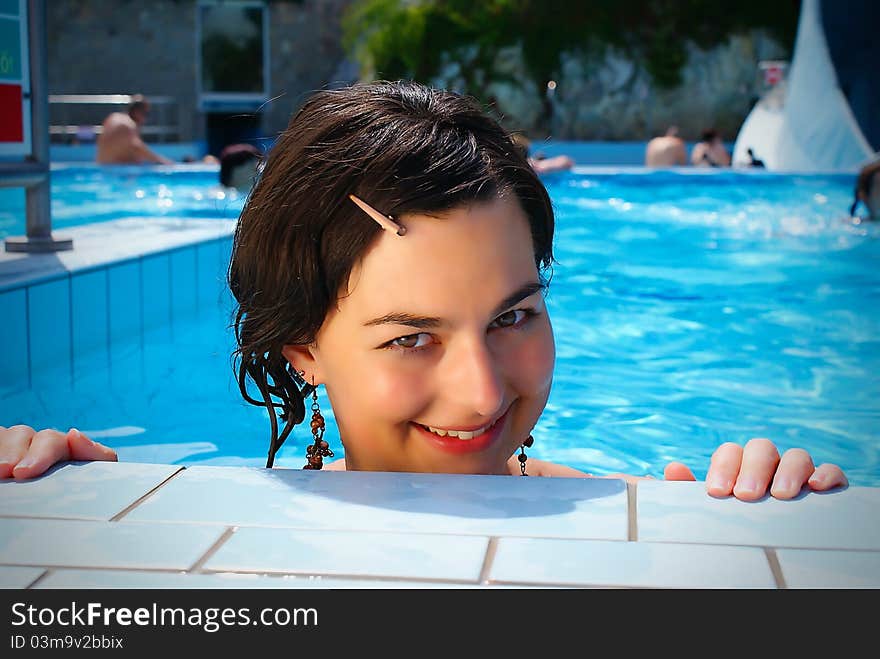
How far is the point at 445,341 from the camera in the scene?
1756mm

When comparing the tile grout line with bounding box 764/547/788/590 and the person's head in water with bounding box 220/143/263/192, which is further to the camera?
the person's head in water with bounding box 220/143/263/192

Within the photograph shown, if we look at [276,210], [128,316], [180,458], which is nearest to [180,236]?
[128,316]

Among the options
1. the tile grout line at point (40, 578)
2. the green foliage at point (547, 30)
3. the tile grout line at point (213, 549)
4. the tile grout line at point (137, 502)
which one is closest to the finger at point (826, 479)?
the tile grout line at point (213, 549)

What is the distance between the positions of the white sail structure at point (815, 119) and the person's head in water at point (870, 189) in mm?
2926

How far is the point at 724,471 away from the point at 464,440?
0.45m

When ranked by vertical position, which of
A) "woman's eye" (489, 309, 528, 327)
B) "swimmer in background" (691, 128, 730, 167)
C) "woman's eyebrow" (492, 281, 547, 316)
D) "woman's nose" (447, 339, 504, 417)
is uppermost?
"swimmer in background" (691, 128, 730, 167)

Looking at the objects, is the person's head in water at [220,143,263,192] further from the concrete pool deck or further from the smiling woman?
the concrete pool deck

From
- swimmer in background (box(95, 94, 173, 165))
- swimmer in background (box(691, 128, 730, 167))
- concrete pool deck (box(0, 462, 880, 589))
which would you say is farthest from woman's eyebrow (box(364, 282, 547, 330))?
swimmer in background (box(691, 128, 730, 167))

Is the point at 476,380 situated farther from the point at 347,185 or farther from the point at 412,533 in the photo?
the point at 347,185

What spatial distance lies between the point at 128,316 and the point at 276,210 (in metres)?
3.02

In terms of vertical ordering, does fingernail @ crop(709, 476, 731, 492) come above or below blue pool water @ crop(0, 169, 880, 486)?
above

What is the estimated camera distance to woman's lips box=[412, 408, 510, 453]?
72.4 inches

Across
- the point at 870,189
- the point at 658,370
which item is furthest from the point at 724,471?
the point at 870,189

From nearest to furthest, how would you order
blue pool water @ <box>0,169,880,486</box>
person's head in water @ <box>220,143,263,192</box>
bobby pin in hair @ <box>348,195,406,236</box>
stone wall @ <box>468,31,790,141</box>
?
bobby pin in hair @ <box>348,195,406,236</box>
blue pool water @ <box>0,169,880,486</box>
person's head in water @ <box>220,143,263,192</box>
stone wall @ <box>468,31,790,141</box>
